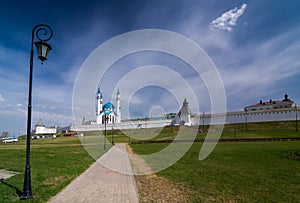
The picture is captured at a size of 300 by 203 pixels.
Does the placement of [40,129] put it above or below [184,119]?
below

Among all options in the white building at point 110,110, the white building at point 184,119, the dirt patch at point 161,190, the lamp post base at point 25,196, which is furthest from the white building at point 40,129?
the lamp post base at point 25,196

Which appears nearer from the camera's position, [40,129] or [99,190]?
[99,190]

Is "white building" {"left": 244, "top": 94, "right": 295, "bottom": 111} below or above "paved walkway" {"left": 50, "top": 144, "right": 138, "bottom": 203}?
above

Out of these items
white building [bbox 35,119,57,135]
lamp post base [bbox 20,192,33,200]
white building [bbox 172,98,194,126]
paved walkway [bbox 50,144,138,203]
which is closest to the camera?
lamp post base [bbox 20,192,33,200]

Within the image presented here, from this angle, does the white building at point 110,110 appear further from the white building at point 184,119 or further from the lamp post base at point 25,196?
the lamp post base at point 25,196

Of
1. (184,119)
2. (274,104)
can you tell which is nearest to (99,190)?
(184,119)

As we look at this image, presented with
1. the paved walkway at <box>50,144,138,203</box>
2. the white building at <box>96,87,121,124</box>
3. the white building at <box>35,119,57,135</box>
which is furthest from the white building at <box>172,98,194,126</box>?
the paved walkway at <box>50,144,138,203</box>

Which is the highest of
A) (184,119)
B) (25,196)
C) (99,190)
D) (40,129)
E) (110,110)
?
(110,110)

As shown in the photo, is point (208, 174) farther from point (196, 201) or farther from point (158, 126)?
point (158, 126)

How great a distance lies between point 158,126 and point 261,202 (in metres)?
68.3

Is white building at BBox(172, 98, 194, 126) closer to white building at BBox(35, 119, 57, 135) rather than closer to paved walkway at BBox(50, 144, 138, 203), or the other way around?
white building at BBox(35, 119, 57, 135)

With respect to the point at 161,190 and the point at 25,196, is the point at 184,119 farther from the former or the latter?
the point at 25,196

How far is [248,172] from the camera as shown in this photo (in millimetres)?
8914

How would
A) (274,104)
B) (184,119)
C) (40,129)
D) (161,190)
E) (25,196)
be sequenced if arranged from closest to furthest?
(25,196) → (161,190) → (184,119) → (274,104) → (40,129)
